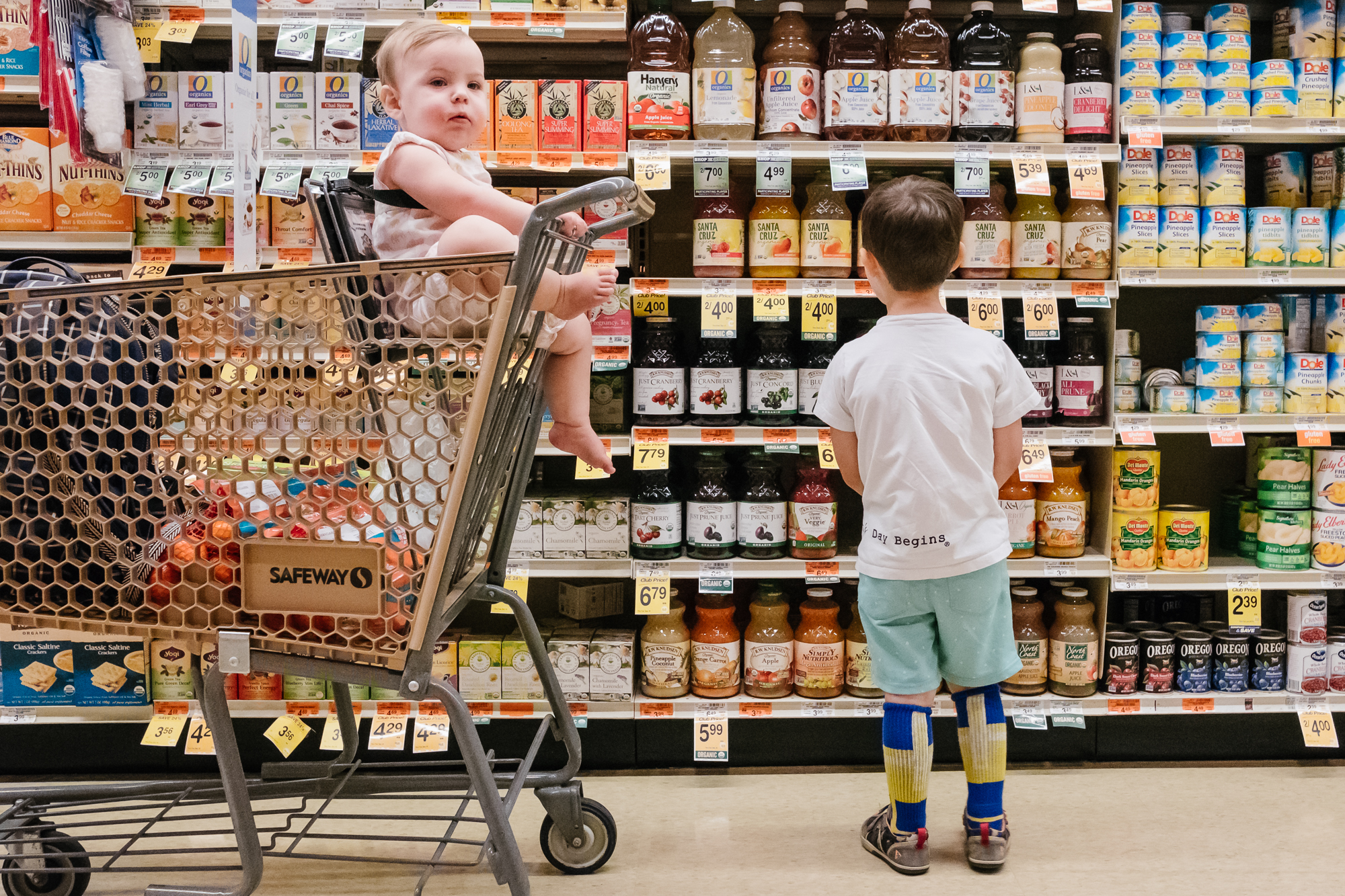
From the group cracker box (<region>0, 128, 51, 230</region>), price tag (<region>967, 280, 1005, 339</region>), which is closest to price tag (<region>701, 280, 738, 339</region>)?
price tag (<region>967, 280, 1005, 339</region>)

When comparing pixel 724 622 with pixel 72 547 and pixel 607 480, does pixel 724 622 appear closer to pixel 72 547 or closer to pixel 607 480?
pixel 607 480

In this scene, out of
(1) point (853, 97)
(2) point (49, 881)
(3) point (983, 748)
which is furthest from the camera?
(1) point (853, 97)

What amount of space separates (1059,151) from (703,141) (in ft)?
2.77

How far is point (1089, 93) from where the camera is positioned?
2.47 m

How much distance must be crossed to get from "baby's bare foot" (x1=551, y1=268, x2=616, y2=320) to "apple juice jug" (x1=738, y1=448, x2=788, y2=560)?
120 centimetres

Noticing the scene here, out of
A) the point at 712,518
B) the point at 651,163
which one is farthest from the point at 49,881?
the point at 651,163

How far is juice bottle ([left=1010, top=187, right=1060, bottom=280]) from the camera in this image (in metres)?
2.52

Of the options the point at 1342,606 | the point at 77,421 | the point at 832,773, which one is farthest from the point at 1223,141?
the point at 77,421

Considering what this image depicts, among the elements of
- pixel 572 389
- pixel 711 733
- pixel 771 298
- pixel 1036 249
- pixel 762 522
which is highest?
pixel 1036 249

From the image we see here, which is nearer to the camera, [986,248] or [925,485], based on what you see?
[925,485]

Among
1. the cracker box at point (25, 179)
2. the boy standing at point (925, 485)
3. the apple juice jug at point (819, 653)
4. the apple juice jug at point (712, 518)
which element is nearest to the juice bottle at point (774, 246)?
the apple juice jug at point (712, 518)

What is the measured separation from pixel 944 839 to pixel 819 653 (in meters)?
0.54

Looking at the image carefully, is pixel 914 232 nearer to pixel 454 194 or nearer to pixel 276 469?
pixel 454 194

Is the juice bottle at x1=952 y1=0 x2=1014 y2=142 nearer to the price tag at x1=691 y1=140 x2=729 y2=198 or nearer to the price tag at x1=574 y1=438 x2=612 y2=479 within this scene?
the price tag at x1=691 y1=140 x2=729 y2=198
